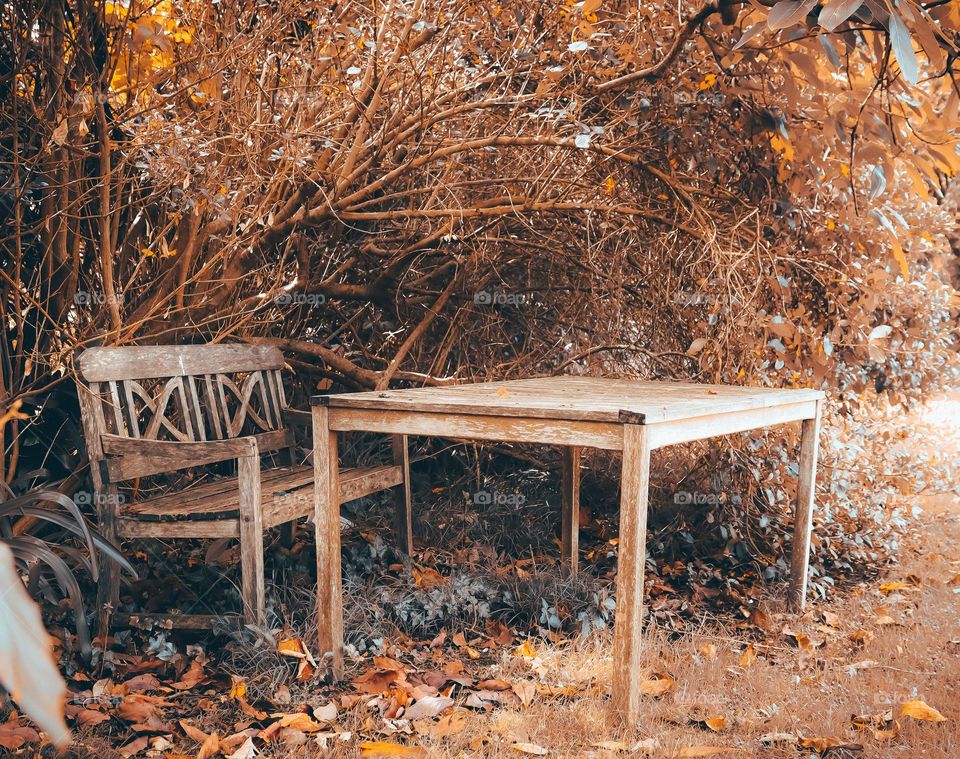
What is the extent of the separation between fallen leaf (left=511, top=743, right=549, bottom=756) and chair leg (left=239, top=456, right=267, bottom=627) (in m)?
1.01

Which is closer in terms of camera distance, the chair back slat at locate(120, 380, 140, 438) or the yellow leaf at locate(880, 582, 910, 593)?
the chair back slat at locate(120, 380, 140, 438)

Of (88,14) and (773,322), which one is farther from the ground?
(88,14)

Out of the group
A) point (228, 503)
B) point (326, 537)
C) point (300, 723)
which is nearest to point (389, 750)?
point (300, 723)

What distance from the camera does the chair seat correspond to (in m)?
2.98

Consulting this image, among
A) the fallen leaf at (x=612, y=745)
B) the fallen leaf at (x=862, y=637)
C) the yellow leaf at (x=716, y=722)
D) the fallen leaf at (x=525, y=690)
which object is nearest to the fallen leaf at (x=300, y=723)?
the fallen leaf at (x=525, y=690)

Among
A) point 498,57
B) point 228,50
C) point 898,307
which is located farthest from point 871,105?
point 228,50

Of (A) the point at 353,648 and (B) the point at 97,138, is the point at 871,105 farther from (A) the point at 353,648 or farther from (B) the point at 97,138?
(B) the point at 97,138

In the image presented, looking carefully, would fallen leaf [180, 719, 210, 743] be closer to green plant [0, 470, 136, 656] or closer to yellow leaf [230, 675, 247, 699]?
yellow leaf [230, 675, 247, 699]

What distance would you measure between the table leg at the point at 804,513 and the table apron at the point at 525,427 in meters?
0.88

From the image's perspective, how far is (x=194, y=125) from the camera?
11.1 ft

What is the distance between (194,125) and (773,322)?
8.14 ft

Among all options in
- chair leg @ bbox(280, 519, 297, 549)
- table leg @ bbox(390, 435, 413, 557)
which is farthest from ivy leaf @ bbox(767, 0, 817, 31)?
chair leg @ bbox(280, 519, 297, 549)

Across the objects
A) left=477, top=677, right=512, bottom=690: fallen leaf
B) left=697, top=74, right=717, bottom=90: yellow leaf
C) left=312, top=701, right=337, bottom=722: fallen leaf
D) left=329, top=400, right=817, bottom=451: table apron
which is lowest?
left=477, top=677, right=512, bottom=690: fallen leaf

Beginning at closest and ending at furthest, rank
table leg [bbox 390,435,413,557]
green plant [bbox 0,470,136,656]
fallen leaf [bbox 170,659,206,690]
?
green plant [bbox 0,470,136,656]
fallen leaf [bbox 170,659,206,690]
table leg [bbox 390,435,413,557]
